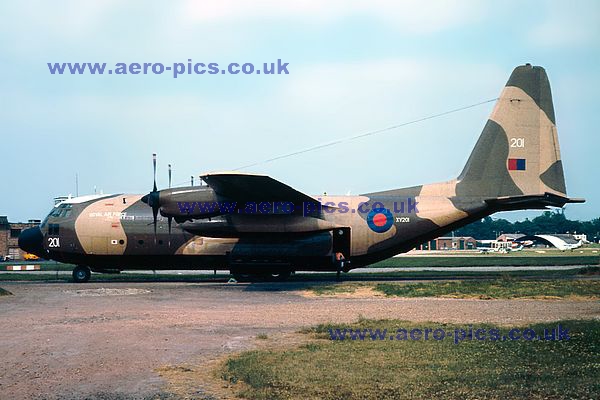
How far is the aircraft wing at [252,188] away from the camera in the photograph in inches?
902

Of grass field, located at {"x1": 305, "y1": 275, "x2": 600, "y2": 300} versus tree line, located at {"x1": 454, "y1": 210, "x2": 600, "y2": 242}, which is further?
tree line, located at {"x1": 454, "y1": 210, "x2": 600, "y2": 242}

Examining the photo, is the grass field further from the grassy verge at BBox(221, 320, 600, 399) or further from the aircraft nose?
the aircraft nose

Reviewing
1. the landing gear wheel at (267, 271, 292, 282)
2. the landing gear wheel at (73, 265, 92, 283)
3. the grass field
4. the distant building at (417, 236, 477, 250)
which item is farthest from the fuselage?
the distant building at (417, 236, 477, 250)

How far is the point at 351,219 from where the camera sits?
27.4m

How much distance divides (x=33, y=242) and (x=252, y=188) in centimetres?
1199

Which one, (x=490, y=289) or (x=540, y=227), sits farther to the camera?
(x=540, y=227)

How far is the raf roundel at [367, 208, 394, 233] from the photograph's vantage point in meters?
27.3

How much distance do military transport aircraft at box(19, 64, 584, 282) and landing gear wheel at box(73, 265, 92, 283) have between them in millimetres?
907

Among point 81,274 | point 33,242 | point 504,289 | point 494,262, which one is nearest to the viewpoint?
point 504,289

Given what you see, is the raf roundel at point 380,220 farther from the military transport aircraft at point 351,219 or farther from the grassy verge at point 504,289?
the grassy verge at point 504,289

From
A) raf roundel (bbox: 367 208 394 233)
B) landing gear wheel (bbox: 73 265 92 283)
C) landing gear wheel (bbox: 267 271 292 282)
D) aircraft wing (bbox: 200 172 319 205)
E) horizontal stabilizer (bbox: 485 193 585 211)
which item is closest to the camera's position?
aircraft wing (bbox: 200 172 319 205)

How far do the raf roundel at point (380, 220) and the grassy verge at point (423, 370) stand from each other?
14403 millimetres

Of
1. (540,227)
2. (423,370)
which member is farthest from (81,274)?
(540,227)

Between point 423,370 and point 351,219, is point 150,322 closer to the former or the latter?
point 423,370
